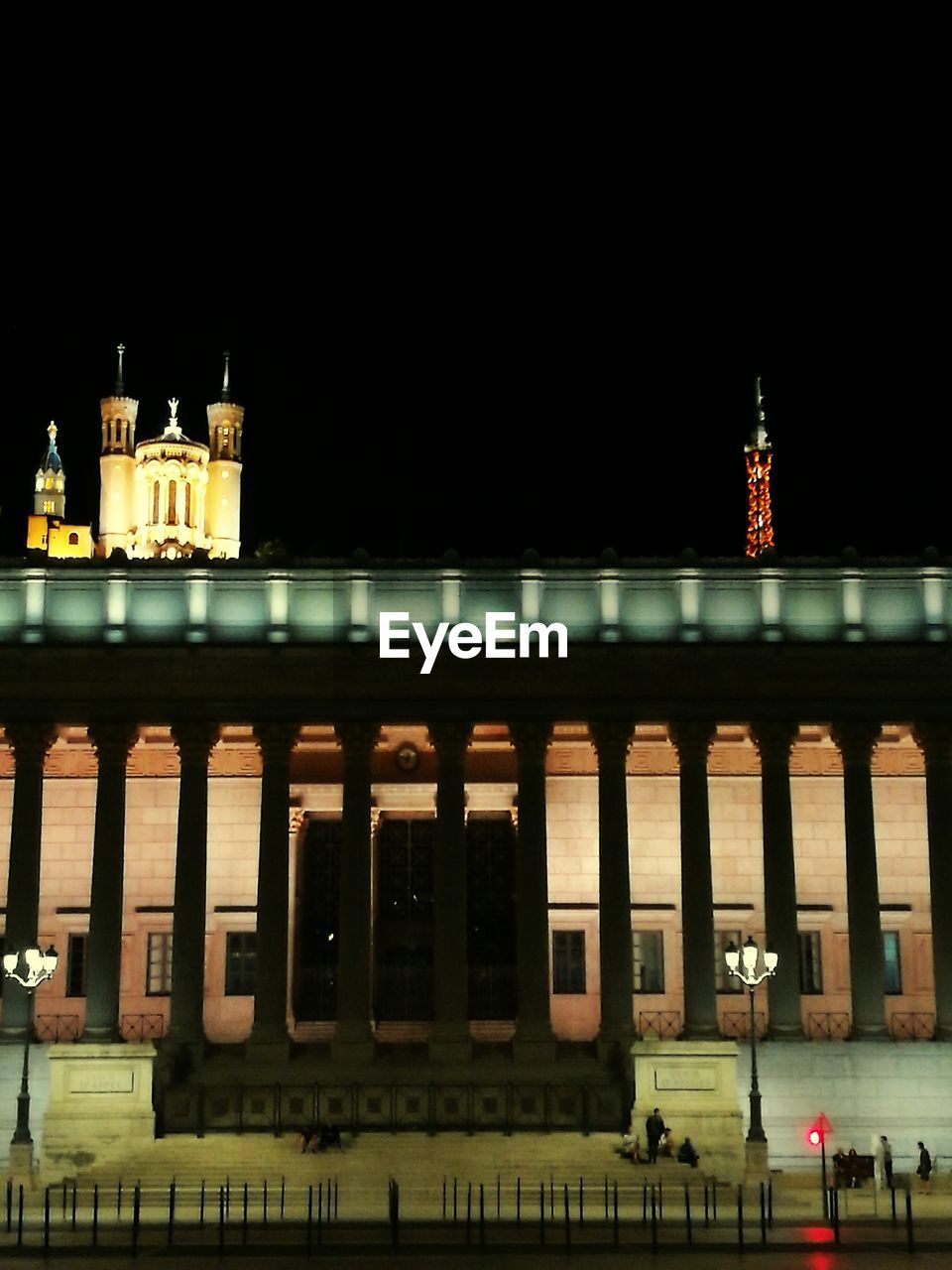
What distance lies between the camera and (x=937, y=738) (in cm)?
7781

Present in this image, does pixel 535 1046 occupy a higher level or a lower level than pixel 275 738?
lower

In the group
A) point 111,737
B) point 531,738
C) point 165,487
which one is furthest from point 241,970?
point 165,487

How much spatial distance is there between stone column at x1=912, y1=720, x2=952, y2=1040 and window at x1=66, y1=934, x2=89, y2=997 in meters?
37.8

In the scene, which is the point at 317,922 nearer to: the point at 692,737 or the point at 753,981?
the point at 692,737

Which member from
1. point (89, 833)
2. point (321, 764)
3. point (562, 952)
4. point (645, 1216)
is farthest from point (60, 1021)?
point (645, 1216)

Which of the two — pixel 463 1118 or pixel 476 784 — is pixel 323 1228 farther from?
pixel 476 784

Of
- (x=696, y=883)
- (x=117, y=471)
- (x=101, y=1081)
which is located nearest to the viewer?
(x=101, y=1081)

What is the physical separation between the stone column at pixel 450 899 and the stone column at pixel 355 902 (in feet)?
9.26

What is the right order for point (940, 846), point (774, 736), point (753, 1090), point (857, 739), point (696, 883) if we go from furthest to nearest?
point (857, 739), point (774, 736), point (940, 846), point (696, 883), point (753, 1090)

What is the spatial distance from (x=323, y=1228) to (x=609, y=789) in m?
28.9

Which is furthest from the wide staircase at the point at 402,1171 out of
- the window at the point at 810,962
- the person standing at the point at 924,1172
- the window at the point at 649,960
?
the window at the point at 810,962

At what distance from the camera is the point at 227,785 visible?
290ft

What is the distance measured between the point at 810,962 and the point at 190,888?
29.3 m

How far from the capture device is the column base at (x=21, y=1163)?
62094mm
